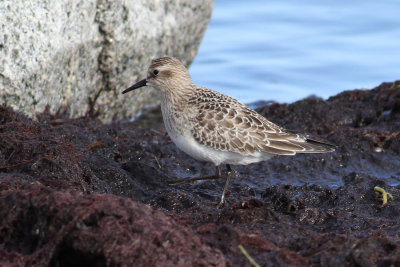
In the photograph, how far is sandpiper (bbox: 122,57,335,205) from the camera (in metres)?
6.43

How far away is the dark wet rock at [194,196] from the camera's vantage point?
4023 mm

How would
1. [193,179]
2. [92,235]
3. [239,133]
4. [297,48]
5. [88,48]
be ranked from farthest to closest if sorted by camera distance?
1. [297,48]
2. [88,48]
3. [193,179]
4. [239,133]
5. [92,235]

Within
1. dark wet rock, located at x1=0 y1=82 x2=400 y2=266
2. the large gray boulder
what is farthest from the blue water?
dark wet rock, located at x1=0 y1=82 x2=400 y2=266

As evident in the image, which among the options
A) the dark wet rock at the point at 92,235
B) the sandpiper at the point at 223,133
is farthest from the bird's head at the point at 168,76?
the dark wet rock at the point at 92,235

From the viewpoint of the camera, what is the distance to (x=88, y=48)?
8.49 meters

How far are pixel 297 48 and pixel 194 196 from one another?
765 centimetres

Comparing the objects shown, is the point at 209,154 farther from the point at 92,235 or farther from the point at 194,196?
the point at 92,235

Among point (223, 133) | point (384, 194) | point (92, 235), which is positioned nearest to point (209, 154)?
point (223, 133)

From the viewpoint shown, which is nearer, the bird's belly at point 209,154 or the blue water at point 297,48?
the bird's belly at point 209,154

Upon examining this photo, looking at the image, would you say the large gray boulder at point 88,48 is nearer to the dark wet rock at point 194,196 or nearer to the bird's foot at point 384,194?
the dark wet rock at point 194,196

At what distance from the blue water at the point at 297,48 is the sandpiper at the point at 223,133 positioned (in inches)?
196

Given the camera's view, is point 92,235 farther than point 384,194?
No

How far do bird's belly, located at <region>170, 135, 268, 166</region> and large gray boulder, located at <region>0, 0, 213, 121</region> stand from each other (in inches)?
82.9

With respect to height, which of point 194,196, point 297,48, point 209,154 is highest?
point 297,48
